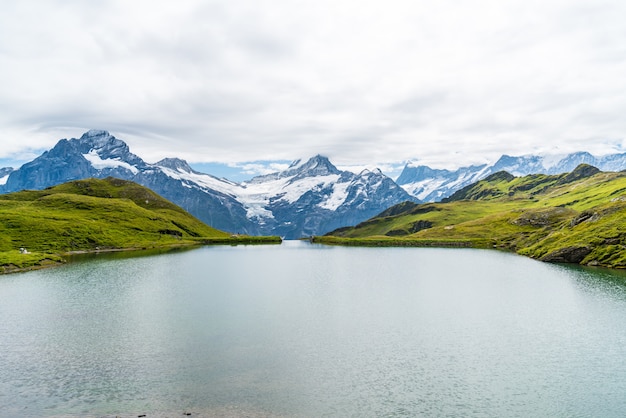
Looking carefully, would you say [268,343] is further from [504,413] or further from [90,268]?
[90,268]

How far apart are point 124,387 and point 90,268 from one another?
110 metres

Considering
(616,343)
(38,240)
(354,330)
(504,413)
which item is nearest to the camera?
(504,413)

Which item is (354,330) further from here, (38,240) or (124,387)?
(38,240)

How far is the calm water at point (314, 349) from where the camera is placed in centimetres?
4238

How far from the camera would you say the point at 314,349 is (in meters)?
58.4

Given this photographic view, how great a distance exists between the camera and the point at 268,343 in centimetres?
6047

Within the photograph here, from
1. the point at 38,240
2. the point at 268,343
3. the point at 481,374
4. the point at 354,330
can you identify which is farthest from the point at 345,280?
the point at 38,240

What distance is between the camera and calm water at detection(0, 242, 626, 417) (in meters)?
42.4

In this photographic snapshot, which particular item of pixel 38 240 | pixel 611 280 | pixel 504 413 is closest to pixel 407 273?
pixel 611 280

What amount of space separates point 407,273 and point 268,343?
277ft

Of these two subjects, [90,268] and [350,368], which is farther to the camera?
[90,268]

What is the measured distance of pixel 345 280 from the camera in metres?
122

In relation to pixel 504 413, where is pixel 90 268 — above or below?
above

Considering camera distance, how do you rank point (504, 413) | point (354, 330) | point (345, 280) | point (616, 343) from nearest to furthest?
1. point (504, 413)
2. point (616, 343)
3. point (354, 330)
4. point (345, 280)
